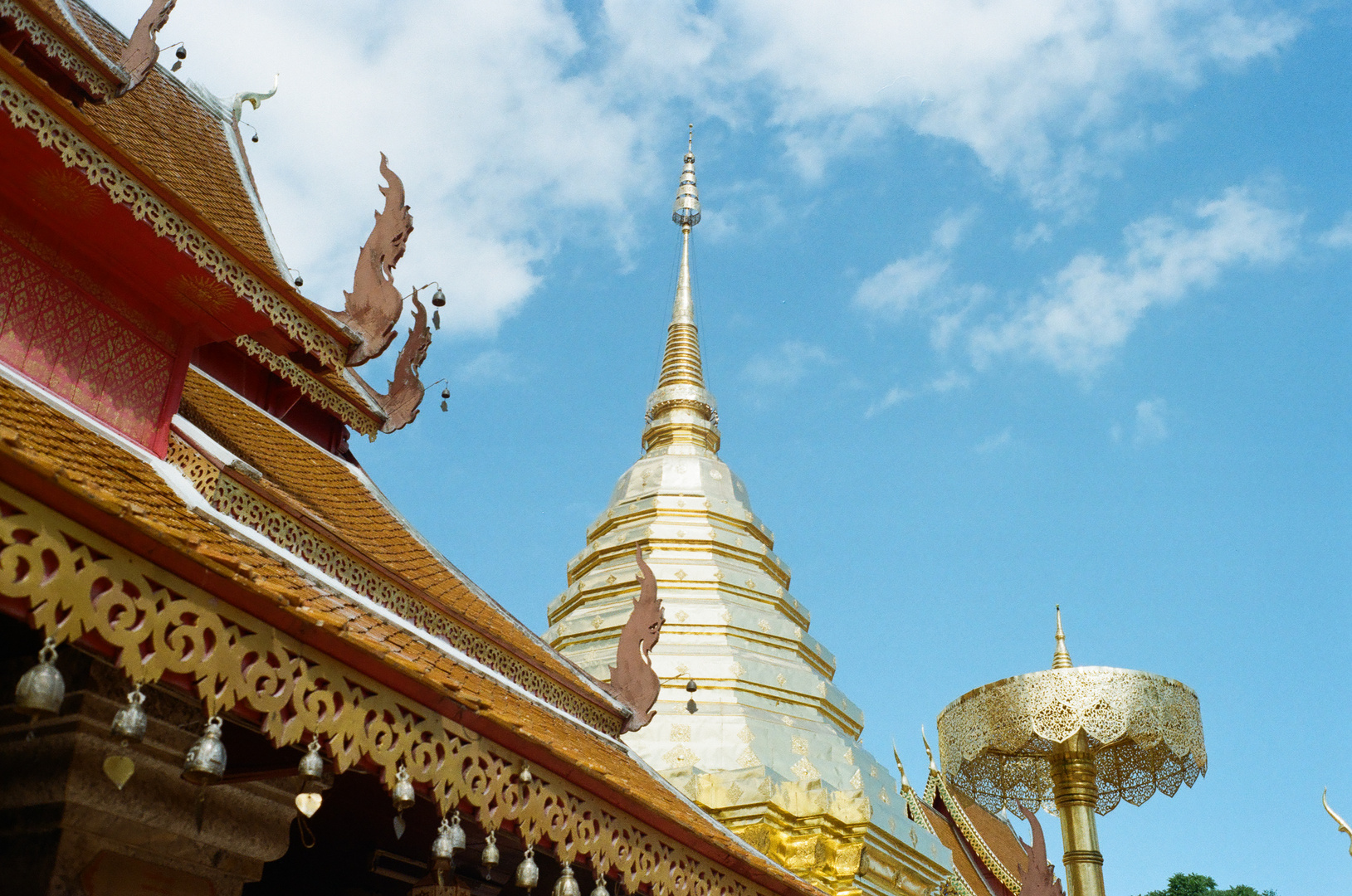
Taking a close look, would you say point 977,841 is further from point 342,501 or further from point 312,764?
point 312,764

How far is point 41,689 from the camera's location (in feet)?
9.21

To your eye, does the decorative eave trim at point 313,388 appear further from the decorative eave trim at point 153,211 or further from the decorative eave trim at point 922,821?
the decorative eave trim at point 922,821

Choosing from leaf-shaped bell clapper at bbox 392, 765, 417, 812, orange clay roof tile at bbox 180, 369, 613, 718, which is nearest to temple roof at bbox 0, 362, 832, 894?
leaf-shaped bell clapper at bbox 392, 765, 417, 812

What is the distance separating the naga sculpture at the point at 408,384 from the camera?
8.85 meters

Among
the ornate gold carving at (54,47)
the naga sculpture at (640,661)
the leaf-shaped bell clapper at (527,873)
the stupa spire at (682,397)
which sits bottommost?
the leaf-shaped bell clapper at (527,873)

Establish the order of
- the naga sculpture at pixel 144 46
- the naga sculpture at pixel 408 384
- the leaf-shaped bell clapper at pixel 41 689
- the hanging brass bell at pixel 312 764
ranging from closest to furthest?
the leaf-shaped bell clapper at pixel 41 689, the hanging brass bell at pixel 312 764, the naga sculpture at pixel 144 46, the naga sculpture at pixel 408 384

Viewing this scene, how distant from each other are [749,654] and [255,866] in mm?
11176

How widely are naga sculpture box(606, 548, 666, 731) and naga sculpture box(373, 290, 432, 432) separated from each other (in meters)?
1.95

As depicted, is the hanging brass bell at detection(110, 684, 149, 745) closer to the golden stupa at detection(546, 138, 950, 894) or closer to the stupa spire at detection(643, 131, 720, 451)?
the golden stupa at detection(546, 138, 950, 894)

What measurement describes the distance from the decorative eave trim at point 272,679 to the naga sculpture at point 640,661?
10.6 ft

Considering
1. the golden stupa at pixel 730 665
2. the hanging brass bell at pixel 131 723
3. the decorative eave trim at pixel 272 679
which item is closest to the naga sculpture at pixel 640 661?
the decorative eave trim at pixel 272 679

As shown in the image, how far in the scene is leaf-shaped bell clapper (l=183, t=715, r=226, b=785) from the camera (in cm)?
305

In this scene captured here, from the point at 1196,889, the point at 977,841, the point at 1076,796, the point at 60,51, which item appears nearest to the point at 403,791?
the point at 60,51

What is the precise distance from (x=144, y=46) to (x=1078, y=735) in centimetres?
1120
